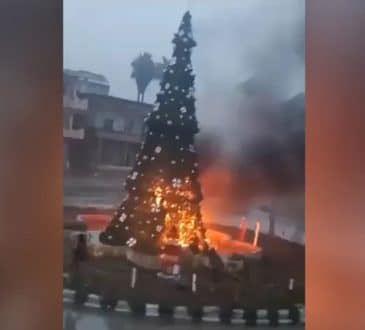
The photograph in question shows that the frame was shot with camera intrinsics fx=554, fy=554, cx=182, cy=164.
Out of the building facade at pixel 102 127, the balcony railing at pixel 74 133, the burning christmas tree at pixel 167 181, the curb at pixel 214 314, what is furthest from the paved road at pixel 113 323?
the balcony railing at pixel 74 133

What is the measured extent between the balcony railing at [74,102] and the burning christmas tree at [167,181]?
26 cm

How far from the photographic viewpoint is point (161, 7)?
2148mm

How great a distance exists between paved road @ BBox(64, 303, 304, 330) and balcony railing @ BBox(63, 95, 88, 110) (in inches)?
31.2

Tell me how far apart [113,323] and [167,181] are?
1.95ft

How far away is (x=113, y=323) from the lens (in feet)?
7.13

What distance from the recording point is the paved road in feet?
6.95

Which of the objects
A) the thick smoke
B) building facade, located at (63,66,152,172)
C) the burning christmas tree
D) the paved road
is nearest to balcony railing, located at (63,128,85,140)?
building facade, located at (63,66,152,172)

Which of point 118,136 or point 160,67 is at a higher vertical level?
point 160,67

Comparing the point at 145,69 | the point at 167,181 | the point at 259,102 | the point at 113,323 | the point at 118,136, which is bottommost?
the point at 113,323

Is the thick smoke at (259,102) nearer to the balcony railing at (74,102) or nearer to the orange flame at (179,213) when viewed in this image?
the orange flame at (179,213)

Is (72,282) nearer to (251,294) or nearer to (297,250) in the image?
(251,294)

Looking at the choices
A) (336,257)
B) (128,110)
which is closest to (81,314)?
(128,110)

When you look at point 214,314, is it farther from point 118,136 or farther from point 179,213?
point 118,136

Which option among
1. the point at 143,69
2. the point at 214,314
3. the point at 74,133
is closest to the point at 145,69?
the point at 143,69
